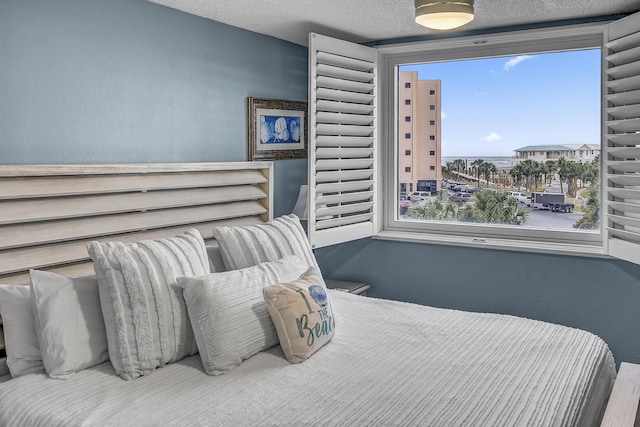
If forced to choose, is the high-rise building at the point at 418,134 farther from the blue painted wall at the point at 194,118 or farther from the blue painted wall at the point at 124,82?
the blue painted wall at the point at 124,82

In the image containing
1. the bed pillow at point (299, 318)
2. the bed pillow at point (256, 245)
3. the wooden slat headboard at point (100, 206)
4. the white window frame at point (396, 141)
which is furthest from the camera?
the white window frame at point (396, 141)

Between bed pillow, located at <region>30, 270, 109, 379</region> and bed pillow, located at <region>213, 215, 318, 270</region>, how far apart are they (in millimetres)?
682

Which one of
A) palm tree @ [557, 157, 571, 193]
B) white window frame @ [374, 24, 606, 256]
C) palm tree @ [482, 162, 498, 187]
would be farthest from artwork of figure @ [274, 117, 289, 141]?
palm tree @ [557, 157, 571, 193]

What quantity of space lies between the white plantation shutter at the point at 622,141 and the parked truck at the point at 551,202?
1.30 feet

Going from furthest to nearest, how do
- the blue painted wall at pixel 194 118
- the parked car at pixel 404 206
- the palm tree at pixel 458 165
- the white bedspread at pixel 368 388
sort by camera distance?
the parked car at pixel 404 206
the palm tree at pixel 458 165
the blue painted wall at pixel 194 118
the white bedspread at pixel 368 388

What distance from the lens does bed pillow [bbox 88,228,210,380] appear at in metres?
2.15

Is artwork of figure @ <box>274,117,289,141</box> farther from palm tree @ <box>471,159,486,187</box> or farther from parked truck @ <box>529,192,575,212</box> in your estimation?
parked truck @ <box>529,192,575,212</box>

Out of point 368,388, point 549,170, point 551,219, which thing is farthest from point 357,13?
point 368,388

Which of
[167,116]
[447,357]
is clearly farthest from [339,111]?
[447,357]

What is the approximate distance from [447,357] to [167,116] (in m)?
1.97

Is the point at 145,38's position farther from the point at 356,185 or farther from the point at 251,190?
the point at 356,185

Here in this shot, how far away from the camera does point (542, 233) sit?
3.81 m

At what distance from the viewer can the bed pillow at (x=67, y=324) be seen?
2.12m

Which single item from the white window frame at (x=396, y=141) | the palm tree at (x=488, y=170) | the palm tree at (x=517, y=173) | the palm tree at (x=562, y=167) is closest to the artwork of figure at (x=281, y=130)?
the white window frame at (x=396, y=141)
